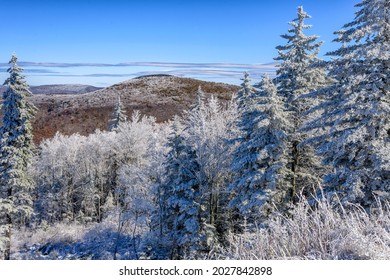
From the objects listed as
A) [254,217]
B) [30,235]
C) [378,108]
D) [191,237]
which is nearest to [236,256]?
[378,108]

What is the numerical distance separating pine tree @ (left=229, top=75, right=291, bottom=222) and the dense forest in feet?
0.20

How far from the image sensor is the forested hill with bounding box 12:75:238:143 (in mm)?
72812

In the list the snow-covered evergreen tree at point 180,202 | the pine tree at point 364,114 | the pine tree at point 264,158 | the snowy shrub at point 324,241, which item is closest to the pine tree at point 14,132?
the snow-covered evergreen tree at point 180,202

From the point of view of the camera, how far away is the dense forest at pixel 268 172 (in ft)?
16.0

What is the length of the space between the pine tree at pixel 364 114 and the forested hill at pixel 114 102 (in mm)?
60391

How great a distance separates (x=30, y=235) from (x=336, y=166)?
89.1ft

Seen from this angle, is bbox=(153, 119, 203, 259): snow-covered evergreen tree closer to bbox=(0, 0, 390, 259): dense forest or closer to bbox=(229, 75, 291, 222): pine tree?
bbox=(0, 0, 390, 259): dense forest

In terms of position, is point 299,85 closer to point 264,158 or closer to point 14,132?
point 264,158

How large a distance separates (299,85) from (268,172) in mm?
5638

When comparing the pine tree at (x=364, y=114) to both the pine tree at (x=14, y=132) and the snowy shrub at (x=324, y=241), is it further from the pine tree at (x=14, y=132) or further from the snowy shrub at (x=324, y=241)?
the pine tree at (x=14, y=132)

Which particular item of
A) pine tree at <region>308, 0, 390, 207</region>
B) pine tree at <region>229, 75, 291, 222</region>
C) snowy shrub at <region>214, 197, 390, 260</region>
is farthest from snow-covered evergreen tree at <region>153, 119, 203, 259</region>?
snowy shrub at <region>214, 197, 390, 260</region>

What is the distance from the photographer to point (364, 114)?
1120 cm

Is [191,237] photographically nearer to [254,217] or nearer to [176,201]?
[176,201]

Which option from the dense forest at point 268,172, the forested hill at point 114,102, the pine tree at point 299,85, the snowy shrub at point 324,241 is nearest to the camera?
the snowy shrub at point 324,241
